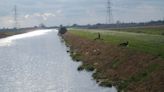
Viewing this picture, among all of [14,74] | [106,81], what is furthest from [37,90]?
[14,74]

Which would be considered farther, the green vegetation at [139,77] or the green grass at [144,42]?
the green grass at [144,42]

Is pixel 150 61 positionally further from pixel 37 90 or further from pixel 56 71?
pixel 56 71

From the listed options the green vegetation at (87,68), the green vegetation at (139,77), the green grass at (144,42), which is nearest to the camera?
the green vegetation at (139,77)

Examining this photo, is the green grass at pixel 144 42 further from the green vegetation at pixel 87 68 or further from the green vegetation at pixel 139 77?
the green vegetation at pixel 87 68

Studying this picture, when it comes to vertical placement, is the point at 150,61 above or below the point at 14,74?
above

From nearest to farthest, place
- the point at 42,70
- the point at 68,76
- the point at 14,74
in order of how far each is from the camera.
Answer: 1. the point at 68,76
2. the point at 14,74
3. the point at 42,70

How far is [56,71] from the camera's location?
49.8 m

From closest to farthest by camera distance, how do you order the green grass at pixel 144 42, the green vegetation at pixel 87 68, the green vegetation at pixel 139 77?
the green vegetation at pixel 139 77 → the green grass at pixel 144 42 → the green vegetation at pixel 87 68

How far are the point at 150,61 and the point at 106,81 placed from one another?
15.9 feet

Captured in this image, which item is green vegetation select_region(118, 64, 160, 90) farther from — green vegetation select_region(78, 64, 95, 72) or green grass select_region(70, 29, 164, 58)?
green vegetation select_region(78, 64, 95, 72)

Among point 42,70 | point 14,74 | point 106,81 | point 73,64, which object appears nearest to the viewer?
point 106,81

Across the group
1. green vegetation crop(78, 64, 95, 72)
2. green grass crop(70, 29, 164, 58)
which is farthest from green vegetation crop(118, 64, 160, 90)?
green vegetation crop(78, 64, 95, 72)

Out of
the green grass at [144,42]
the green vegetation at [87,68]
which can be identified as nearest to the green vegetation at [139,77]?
the green grass at [144,42]

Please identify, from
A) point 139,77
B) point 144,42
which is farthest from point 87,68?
point 139,77
